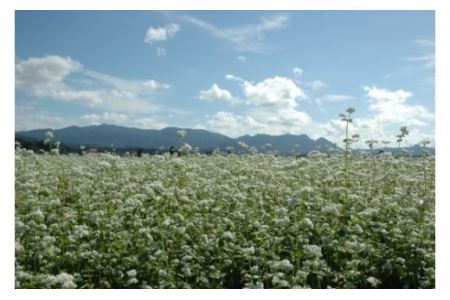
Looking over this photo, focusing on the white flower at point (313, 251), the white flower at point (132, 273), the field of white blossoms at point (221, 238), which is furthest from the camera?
the field of white blossoms at point (221, 238)

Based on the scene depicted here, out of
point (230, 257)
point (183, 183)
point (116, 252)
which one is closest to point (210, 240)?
point (230, 257)

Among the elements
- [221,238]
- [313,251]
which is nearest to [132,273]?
[221,238]

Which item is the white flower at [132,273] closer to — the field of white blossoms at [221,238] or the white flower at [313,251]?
the field of white blossoms at [221,238]

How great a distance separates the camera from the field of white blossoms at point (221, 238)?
17.0 ft

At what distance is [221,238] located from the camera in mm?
5875

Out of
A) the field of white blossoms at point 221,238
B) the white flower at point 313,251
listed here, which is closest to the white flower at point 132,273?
the field of white blossoms at point 221,238

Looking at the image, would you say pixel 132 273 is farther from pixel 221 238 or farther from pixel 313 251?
pixel 313 251

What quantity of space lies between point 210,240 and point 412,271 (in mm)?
2386

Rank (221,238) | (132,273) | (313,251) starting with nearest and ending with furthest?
(313,251)
(132,273)
(221,238)

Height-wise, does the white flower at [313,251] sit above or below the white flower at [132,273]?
above

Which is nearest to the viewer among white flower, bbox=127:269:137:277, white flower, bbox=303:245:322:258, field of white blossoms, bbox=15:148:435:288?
white flower, bbox=303:245:322:258

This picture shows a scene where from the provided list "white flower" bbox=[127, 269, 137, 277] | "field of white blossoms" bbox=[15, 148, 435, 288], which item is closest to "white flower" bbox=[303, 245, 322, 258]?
"field of white blossoms" bbox=[15, 148, 435, 288]

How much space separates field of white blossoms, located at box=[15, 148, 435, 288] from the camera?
517 centimetres

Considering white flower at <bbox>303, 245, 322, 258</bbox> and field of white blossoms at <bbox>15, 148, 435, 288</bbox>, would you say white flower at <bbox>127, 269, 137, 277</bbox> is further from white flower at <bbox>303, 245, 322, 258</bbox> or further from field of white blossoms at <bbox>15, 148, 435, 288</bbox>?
white flower at <bbox>303, 245, 322, 258</bbox>
